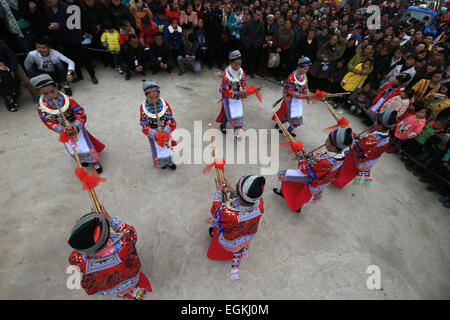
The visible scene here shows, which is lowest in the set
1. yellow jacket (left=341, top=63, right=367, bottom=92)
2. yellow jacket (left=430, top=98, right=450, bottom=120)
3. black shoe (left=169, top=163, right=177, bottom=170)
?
black shoe (left=169, top=163, right=177, bottom=170)

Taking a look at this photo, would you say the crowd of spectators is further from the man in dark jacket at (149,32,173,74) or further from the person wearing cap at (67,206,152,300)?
the person wearing cap at (67,206,152,300)

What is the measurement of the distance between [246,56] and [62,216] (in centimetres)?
602

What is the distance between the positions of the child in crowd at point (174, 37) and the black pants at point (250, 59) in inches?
72.2

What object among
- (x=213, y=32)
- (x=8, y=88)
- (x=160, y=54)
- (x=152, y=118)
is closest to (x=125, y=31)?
(x=160, y=54)

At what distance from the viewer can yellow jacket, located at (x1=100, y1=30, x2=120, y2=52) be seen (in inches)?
229

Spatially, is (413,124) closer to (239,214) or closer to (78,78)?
(239,214)

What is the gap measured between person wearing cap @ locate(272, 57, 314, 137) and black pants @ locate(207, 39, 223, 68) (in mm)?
3244

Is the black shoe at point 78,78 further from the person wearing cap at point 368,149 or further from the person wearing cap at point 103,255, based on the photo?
the person wearing cap at point 368,149

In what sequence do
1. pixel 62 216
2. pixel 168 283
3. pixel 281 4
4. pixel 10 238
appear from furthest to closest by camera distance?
1. pixel 281 4
2. pixel 62 216
3. pixel 10 238
4. pixel 168 283

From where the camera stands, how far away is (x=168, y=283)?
8.80ft

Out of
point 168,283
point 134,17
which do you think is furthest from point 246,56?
point 168,283

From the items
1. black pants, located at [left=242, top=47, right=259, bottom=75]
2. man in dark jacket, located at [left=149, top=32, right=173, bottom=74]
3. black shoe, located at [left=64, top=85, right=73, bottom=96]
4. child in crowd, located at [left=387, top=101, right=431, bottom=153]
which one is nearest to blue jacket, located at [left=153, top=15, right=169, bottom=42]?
man in dark jacket, located at [left=149, top=32, right=173, bottom=74]

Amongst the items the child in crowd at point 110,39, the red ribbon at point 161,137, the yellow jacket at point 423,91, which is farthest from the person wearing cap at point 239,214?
the child in crowd at point 110,39
